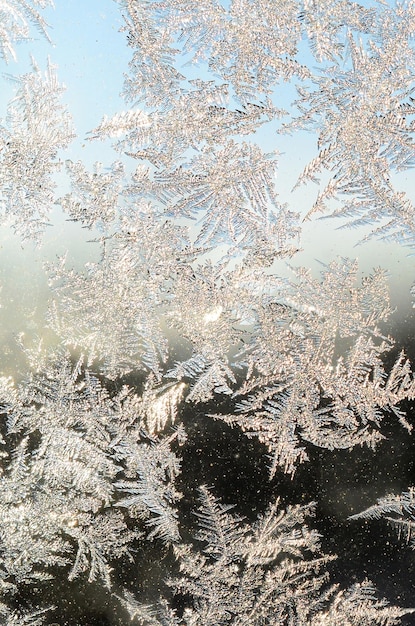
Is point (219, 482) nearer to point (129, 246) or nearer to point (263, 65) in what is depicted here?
point (129, 246)

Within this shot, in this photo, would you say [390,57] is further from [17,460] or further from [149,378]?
[17,460]

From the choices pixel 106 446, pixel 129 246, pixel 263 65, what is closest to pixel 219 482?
pixel 106 446

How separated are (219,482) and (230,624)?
128mm

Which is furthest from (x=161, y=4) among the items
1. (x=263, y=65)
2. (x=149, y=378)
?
(x=149, y=378)

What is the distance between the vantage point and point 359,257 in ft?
1.65

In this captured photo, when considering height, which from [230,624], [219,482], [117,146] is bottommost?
[230,624]

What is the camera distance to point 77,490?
19.7 inches

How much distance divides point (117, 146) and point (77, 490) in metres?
0.29

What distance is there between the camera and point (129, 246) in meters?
0.50

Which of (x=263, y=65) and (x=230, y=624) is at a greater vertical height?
(x=263, y=65)

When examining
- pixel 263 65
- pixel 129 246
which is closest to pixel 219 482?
pixel 129 246

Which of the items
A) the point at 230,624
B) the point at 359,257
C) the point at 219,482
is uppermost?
the point at 359,257

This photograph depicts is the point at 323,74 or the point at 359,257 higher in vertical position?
the point at 323,74

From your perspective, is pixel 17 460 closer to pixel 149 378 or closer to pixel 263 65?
pixel 149 378
